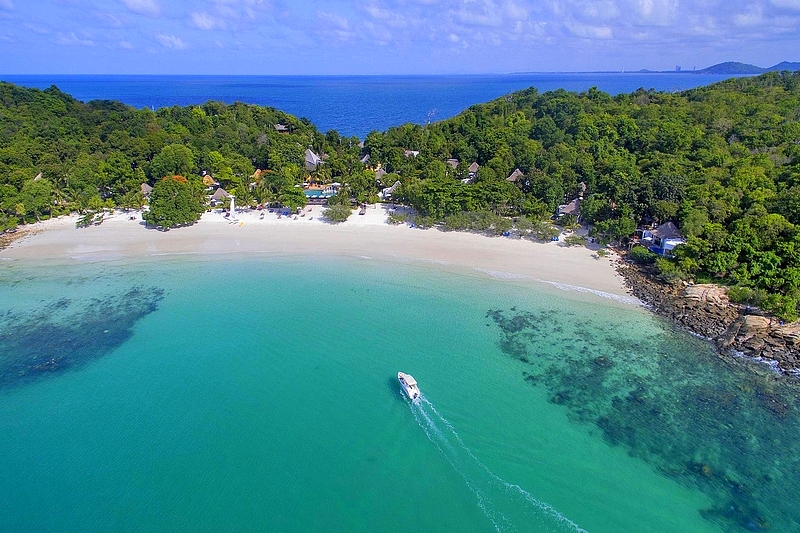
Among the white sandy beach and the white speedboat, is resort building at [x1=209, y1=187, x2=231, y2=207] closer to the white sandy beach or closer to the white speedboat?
the white sandy beach

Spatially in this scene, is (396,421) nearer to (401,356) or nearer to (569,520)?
(401,356)

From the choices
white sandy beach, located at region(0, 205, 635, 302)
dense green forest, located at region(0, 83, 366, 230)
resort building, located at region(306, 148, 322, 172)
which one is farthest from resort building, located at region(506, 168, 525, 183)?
resort building, located at region(306, 148, 322, 172)

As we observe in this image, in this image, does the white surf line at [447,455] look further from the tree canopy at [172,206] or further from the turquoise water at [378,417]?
the tree canopy at [172,206]

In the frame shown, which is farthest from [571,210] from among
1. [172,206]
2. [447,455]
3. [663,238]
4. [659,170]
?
[172,206]

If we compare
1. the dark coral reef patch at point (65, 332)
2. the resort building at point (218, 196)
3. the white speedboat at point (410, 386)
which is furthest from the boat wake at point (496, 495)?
the resort building at point (218, 196)

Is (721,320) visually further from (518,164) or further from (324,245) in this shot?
(518,164)

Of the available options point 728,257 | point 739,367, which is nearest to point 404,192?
point 728,257

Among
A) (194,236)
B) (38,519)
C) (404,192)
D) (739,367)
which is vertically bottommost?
(38,519)
